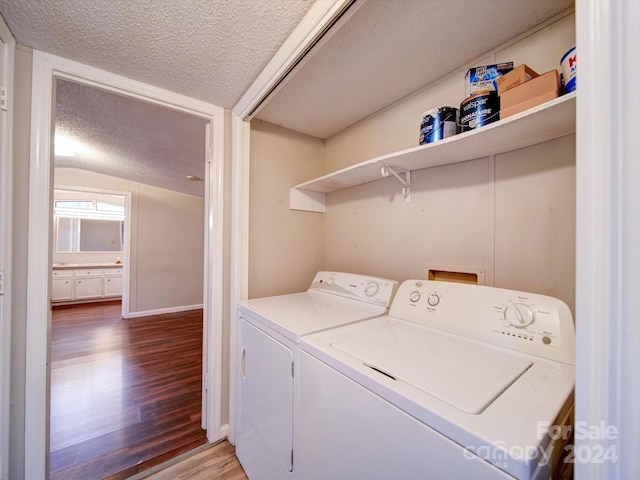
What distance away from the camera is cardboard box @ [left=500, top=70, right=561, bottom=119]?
2.64 ft

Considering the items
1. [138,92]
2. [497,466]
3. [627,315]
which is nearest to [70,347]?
[138,92]

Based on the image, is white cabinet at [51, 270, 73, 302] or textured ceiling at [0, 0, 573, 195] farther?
white cabinet at [51, 270, 73, 302]

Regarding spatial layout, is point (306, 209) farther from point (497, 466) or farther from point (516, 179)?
point (497, 466)

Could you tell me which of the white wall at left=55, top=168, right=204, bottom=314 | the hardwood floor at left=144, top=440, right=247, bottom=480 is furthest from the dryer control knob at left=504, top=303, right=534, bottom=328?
the white wall at left=55, top=168, right=204, bottom=314

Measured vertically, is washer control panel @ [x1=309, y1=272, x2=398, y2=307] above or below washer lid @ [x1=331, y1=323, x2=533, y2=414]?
above

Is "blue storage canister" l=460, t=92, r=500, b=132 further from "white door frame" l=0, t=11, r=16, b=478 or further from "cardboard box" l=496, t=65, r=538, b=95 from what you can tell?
"white door frame" l=0, t=11, r=16, b=478

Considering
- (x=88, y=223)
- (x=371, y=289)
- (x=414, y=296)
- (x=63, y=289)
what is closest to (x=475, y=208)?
(x=414, y=296)

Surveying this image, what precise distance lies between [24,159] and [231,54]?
Result: 1.05 meters

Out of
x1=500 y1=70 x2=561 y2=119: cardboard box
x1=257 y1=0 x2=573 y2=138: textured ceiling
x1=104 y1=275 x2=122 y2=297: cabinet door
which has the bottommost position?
x1=104 y1=275 x2=122 y2=297: cabinet door

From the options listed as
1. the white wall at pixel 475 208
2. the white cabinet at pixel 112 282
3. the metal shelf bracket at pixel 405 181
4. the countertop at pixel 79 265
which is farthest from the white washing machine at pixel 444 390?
the white cabinet at pixel 112 282

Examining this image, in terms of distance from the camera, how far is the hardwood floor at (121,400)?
150 centimetres

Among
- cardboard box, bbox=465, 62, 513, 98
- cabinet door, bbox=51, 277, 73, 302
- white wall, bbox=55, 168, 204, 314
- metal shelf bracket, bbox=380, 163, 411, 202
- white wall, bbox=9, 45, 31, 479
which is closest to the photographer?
cardboard box, bbox=465, 62, 513, 98

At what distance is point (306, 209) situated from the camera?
6.53 ft

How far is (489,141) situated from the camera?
3.35 ft
